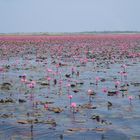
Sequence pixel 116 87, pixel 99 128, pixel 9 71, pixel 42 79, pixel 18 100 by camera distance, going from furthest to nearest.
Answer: pixel 9 71 < pixel 42 79 < pixel 116 87 < pixel 18 100 < pixel 99 128

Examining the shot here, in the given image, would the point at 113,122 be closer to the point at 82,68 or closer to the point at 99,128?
the point at 99,128

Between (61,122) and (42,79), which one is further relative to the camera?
(42,79)

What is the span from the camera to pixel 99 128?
915cm

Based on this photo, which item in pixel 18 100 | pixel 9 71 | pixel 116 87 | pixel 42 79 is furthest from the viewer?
pixel 9 71

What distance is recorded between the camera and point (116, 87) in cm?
1486

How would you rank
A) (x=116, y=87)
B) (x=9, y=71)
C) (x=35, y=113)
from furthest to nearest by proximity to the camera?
(x=9, y=71) → (x=116, y=87) → (x=35, y=113)

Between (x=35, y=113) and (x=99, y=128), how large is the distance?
2.21 meters

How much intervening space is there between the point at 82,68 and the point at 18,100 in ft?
30.9

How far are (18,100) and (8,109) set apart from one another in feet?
4.11

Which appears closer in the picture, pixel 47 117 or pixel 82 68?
pixel 47 117

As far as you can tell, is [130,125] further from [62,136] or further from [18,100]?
[18,100]

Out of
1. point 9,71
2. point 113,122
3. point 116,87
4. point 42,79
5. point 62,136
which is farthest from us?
point 9,71

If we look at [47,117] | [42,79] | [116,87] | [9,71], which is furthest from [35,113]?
[9,71]

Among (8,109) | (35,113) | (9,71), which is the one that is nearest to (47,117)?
(35,113)
